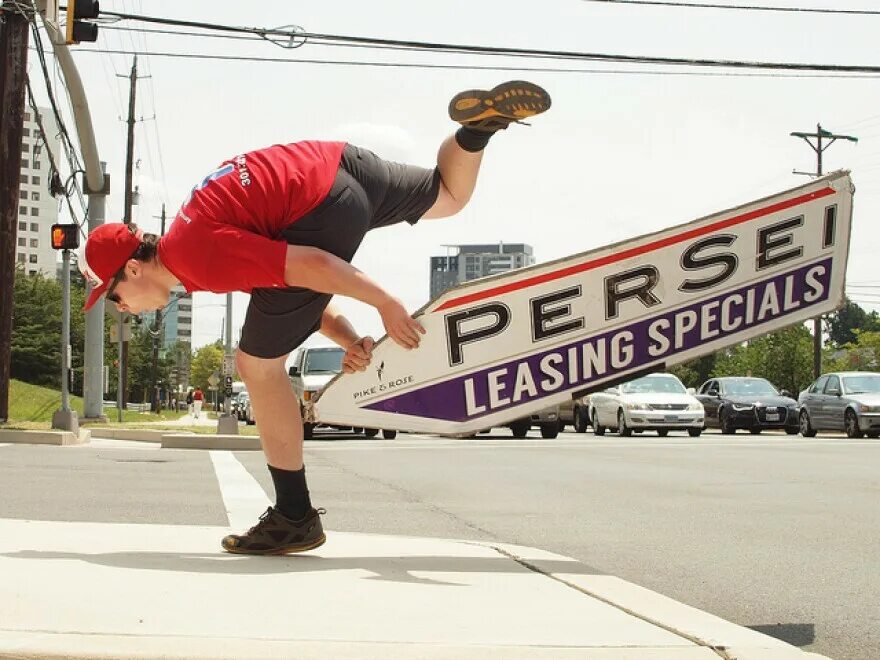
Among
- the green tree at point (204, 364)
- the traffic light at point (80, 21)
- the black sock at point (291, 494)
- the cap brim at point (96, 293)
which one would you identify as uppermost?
the green tree at point (204, 364)

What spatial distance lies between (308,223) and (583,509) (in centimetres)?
404

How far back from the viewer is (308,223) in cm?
393

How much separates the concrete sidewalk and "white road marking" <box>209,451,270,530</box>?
123 cm

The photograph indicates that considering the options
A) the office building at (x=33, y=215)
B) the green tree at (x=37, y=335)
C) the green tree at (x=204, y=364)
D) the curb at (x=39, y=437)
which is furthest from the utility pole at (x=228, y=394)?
the office building at (x=33, y=215)

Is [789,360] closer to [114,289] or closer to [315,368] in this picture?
[315,368]

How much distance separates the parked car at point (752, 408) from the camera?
27.8 meters

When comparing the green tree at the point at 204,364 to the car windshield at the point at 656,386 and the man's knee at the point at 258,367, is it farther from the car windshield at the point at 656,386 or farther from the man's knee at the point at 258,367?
the man's knee at the point at 258,367

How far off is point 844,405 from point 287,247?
22339 millimetres

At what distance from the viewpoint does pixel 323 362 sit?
23.1m

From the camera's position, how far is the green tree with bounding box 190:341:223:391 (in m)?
157

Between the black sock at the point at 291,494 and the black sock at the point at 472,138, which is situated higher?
the black sock at the point at 472,138

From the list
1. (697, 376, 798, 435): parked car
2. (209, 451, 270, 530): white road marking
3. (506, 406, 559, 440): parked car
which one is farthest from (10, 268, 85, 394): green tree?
(209, 451, 270, 530): white road marking

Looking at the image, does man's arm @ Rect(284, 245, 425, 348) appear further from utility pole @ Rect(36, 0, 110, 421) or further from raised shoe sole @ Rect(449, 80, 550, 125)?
utility pole @ Rect(36, 0, 110, 421)

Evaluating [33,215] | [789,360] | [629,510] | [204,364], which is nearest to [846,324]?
[204,364]
